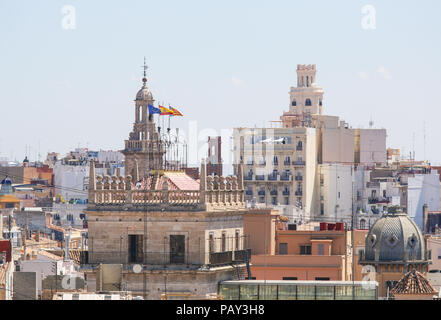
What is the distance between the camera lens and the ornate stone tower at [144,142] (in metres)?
75.9

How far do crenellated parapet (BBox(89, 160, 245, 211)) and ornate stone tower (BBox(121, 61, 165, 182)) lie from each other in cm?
718

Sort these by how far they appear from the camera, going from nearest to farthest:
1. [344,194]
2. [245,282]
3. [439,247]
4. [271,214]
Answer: [245,282], [271,214], [439,247], [344,194]

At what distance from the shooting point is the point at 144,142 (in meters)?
77.2

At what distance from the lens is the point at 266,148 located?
18950 centimetres

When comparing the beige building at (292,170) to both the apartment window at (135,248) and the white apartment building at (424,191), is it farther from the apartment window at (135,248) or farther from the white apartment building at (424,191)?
the apartment window at (135,248)

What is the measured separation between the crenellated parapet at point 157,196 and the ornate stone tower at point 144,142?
7179mm

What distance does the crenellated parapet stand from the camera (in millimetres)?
65750

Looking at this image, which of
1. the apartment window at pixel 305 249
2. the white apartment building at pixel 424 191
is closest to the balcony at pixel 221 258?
the apartment window at pixel 305 249
